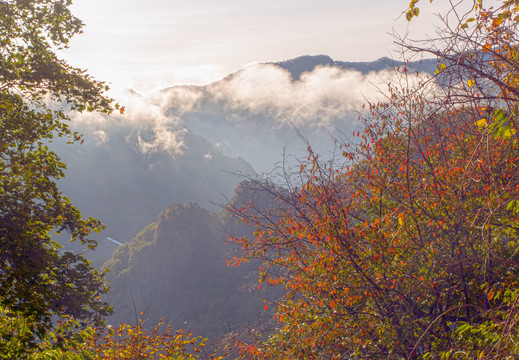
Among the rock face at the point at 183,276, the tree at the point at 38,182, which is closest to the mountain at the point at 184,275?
the rock face at the point at 183,276

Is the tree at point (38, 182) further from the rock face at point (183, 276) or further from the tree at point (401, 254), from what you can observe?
the rock face at point (183, 276)

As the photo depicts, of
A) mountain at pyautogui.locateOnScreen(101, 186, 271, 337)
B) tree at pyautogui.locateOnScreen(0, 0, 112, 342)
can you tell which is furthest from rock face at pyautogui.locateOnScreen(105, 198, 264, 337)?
tree at pyautogui.locateOnScreen(0, 0, 112, 342)

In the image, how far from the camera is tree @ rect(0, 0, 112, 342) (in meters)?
8.93

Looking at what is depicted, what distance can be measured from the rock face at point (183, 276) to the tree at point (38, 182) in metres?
40.3

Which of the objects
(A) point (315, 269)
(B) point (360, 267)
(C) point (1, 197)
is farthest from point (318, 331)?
(C) point (1, 197)

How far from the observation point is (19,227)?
934cm

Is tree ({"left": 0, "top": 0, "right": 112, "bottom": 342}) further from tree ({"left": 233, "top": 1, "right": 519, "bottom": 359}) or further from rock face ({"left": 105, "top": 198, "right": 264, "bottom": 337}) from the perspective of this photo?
rock face ({"left": 105, "top": 198, "right": 264, "bottom": 337})

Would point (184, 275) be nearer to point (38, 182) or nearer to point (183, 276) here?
point (183, 276)

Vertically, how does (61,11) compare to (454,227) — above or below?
above

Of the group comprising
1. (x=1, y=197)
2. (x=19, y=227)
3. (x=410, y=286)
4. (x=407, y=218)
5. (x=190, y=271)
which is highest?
(x=1, y=197)

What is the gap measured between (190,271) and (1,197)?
54720mm

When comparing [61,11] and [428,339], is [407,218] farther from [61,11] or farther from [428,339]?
[61,11]

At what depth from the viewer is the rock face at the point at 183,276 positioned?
179 feet

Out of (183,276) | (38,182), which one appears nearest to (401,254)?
(38,182)
